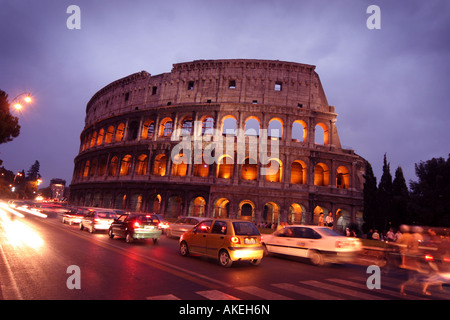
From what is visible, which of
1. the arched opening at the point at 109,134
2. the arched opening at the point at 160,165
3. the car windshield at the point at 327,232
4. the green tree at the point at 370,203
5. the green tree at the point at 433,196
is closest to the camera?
the car windshield at the point at 327,232

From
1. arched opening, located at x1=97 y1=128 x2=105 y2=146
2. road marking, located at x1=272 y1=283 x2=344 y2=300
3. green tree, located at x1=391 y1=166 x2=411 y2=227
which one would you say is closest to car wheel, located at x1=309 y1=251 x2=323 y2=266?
road marking, located at x1=272 y1=283 x2=344 y2=300

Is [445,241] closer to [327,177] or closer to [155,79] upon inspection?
[327,177]

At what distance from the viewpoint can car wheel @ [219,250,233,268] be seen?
332 inches

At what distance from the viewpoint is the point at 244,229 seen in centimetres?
899

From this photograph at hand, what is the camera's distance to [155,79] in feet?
122

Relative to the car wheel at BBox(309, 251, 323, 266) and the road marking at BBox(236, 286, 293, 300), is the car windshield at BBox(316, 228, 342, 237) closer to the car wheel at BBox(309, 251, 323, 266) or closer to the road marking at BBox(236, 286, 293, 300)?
the car wheel at BBox(309, 251, 323, 266)

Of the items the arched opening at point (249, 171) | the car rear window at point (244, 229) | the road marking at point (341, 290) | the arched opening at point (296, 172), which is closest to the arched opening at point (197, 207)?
the arched opening at point (249, 171)

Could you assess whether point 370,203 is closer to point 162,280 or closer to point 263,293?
point 263,293

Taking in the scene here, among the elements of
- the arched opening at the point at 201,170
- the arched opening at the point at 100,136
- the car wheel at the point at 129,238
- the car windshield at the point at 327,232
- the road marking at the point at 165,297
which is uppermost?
the arched opening at the point at 100,136

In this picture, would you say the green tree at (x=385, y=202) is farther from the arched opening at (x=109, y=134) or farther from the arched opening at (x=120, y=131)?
the arched opening at (x=109, y=134)

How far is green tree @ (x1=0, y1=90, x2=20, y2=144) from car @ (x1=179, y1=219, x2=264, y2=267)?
2196cm

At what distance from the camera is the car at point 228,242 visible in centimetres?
850

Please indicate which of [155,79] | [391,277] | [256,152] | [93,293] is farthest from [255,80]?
[93,293]

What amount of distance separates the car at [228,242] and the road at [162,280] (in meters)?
0.43
